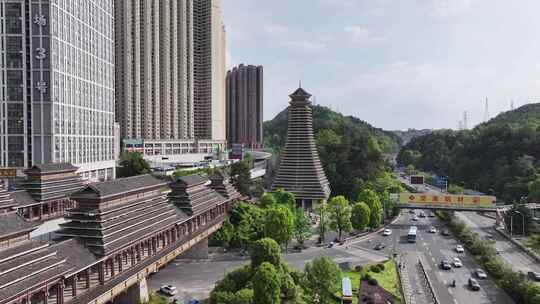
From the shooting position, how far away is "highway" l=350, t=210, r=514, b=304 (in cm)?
4369

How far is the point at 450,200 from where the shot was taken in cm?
7638

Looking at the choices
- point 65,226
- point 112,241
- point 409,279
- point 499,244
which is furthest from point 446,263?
point 65,226

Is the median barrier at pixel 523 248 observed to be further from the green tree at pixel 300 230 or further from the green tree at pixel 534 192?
the green tree at pixel 300 230

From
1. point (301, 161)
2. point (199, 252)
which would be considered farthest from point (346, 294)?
point (301, 161)

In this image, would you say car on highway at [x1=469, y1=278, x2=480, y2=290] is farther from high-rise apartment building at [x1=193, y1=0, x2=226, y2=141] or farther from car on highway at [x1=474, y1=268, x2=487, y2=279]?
high-rise apartment building at [x1=193, y1=0, x2=226, y2=141]

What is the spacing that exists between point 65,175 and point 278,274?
34937 millimetres

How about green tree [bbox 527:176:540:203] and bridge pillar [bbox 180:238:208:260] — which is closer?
bridge pillar [bbox 180:238:208:260]

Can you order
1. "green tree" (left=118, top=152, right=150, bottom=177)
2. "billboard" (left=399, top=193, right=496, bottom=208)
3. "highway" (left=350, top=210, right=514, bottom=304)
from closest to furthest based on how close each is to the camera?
"highway" (left=350, top=210, right=514, bottom=304), "billboard" (left=399, top=193, right=496, bottom=208), "green tree" (left=118, top=152, right=150, bottom=177)

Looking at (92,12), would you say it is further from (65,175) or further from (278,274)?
(278,274)

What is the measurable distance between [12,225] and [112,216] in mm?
8697

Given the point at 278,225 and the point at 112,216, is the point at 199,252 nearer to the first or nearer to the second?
the point at 278,225

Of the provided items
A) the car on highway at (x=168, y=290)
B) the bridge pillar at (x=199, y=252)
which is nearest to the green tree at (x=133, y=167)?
the bridge pillar at (x=199, y=252)

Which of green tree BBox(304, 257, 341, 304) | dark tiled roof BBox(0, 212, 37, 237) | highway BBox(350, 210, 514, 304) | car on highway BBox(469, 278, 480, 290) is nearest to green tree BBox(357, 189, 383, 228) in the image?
highway BBox(350, 210, 514, 304)

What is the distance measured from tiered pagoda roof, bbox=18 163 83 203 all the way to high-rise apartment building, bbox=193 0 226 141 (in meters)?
102
